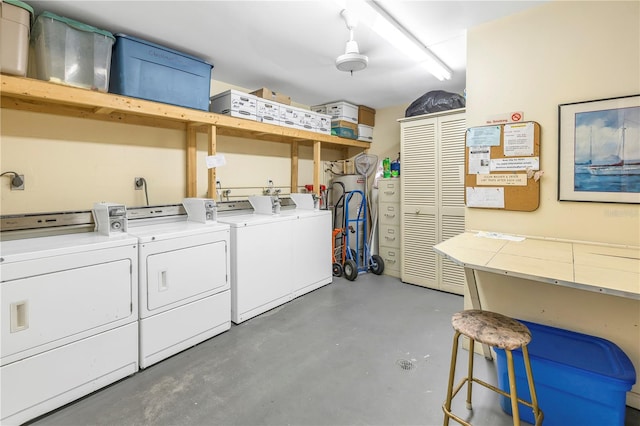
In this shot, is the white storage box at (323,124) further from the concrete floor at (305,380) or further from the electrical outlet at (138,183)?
the concrete floor at (305,380)

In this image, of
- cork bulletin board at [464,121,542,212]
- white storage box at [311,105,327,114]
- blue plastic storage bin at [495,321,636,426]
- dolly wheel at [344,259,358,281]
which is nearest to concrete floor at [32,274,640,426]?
blue plastic storage bin at [495,321,636,426]

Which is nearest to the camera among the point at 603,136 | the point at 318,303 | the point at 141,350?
the point at 603,136

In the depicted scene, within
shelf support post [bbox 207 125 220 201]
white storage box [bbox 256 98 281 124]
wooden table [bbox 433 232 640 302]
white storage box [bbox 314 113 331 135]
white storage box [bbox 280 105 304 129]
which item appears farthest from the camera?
white storage box [bbox 314 113 331 135]

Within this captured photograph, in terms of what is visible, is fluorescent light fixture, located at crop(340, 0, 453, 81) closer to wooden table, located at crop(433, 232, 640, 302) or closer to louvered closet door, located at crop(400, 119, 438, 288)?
louvered closet door, located at crop(400, 119, 438, 288)

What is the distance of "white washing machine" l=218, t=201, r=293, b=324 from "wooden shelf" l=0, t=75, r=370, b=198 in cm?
55

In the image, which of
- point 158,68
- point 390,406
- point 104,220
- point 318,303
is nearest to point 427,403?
point 390,406

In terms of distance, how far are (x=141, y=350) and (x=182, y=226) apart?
104 cm

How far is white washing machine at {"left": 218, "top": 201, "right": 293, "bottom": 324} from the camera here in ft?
→ 9.89

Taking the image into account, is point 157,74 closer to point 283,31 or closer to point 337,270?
point 283,31

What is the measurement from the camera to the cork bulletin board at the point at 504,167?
7.47ft

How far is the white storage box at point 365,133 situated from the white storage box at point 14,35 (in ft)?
13.0

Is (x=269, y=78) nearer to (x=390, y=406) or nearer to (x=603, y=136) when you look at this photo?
(x=603, y=136)

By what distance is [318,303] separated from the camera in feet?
11.7

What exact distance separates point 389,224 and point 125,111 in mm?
3480
